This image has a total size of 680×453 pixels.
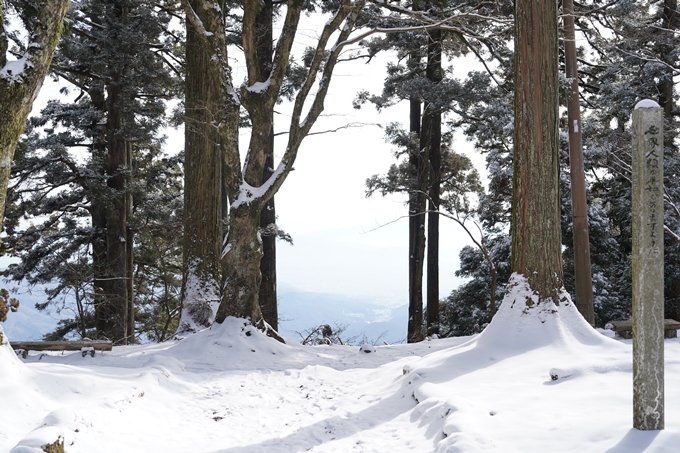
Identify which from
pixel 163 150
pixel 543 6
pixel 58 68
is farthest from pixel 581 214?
pixel 163 150

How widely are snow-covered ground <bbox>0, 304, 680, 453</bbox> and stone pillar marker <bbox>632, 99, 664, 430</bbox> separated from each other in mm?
211

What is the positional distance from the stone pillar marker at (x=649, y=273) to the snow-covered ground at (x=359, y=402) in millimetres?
211

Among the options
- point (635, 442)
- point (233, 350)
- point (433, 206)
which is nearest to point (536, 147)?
point (635, 442)

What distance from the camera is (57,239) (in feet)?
51.6

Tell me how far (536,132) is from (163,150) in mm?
16824

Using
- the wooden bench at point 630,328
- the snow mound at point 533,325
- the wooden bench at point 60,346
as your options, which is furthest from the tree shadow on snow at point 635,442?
the wooden bench at point 60,346

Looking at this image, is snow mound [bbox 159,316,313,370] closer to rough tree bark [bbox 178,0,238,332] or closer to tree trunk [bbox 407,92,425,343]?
rough tree bark [bbox 178,0,238,332]

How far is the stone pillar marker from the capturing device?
10.8 feet

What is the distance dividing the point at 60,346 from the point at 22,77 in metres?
3.85

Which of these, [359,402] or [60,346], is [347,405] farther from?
[60,346]

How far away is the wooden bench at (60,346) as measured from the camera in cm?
724

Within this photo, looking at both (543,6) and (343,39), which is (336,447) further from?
(343,39)

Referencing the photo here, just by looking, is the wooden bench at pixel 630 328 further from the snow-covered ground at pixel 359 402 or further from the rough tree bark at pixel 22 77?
the rough tree bark at pixel 22 77

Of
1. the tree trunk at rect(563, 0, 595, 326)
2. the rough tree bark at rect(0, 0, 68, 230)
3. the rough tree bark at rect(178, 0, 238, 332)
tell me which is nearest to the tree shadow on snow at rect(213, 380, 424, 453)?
the rough tree bark at rect(0, 0, 68, 230)
